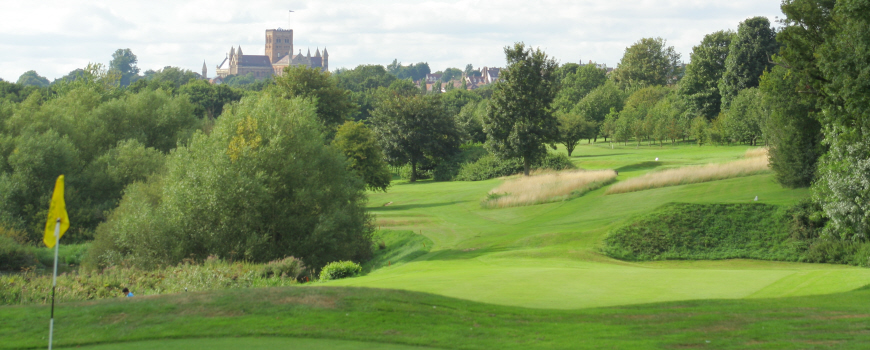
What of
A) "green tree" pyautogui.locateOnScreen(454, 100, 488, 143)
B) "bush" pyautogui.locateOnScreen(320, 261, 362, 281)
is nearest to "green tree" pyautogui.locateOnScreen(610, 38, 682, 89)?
"green tree" pyautogui.locateOnScreen(454, 100, 488, 143)

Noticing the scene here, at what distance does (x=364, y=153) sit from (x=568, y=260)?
27.1m

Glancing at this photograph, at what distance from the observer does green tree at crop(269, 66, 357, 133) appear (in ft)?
199

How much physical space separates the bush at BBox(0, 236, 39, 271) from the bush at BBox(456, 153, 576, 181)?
36.1 m

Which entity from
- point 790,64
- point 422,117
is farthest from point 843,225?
point 422,117

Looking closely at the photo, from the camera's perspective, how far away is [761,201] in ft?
87.6

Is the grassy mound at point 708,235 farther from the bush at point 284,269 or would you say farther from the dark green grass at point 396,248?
the bush at point 284,269

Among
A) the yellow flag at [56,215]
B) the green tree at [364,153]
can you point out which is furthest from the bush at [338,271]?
the green tree at [364,153]

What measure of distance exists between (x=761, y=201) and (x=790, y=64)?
6160 mm

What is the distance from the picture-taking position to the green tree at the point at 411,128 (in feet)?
217

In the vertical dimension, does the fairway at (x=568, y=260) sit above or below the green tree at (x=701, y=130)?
below

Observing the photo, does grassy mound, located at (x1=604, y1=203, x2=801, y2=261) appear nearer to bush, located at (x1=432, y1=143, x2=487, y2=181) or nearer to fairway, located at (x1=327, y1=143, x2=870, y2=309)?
fairway, located at (x1=327, y1=143, x2=870, y2=309)

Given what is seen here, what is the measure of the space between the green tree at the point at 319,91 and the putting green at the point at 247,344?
51540 mm

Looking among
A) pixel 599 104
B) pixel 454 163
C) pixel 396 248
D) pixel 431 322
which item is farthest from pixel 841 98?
pixel 599 104

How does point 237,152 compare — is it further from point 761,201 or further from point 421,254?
point 761,201
